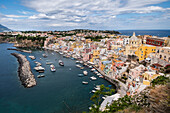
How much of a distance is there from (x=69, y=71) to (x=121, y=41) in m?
26.2

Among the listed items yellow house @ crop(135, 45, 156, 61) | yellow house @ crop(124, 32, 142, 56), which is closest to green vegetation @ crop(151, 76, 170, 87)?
yellow house @ crop(135, 45, 156, 61)

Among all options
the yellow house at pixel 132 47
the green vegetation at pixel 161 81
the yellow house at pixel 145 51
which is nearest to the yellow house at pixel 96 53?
the yellow house at pixel 132 47

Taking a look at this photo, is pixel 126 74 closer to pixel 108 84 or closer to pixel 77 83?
pixel 108 84

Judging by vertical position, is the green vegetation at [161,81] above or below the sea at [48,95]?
above

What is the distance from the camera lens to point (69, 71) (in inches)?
1234

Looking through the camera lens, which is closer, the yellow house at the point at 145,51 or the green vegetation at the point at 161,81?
the green vegetation at the point at 161,81

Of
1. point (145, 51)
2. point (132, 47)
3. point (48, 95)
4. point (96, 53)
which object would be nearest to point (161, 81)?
point (48, 95)

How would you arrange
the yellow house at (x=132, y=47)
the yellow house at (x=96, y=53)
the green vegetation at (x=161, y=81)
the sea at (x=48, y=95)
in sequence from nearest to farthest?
the green vegetation at (x=161, y=81)
the sea at (x=48, y=95)
the yellow house at (x=132, y=47)
the yellow house at (x=96, y=53)

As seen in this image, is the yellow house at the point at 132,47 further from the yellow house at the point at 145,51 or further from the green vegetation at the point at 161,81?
the green vegetation at the point at 161,81

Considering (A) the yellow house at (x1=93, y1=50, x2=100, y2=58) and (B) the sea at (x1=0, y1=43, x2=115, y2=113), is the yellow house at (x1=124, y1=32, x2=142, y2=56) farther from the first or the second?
(B) the sea at (x1=0, y1=43, x2=115, y2=113)

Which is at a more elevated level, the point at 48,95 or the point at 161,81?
the point at 161,81

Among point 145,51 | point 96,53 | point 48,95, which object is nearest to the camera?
point 48,95

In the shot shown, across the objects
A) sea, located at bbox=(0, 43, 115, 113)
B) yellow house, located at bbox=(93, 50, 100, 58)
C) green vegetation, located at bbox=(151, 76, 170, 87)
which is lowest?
sea, located at bbox=(0, 43, 115, 113)

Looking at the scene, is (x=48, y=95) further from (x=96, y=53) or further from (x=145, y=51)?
(x=96, y=53)
